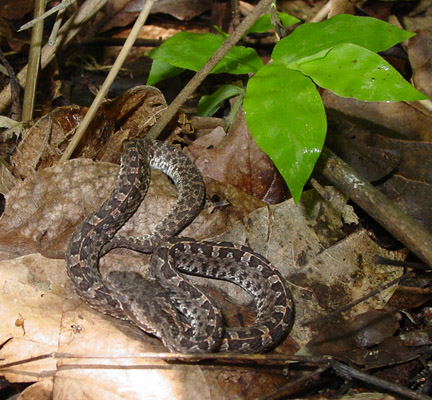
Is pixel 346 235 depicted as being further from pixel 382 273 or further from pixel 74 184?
pixel 74 184

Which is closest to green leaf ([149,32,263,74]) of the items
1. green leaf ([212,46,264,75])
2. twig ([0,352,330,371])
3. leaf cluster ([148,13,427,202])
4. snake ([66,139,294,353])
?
green leaf ([212,46,264,75])

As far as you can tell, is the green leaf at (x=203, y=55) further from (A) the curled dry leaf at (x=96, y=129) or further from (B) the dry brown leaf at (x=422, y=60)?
(B) the dry brown leaf at (x=422, y=60)

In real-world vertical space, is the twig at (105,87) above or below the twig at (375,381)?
above

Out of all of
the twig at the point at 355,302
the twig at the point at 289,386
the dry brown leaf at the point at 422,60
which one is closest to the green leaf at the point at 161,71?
the dry brown leaf at the point at 422,60

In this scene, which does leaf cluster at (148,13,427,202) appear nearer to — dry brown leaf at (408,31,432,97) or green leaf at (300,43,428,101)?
green leaf at (300,43,428,101)

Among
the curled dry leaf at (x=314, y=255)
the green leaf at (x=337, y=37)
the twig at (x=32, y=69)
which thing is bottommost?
the curled dry leaf at (x=314, y=255)

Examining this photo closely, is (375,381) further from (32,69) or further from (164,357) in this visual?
(32,69)

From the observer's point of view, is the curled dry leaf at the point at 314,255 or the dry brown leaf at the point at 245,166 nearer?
the curled dry leaf at the point at 314,255
